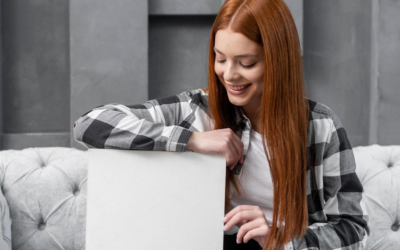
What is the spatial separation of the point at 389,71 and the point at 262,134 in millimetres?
1221

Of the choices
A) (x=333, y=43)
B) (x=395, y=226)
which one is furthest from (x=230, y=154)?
(x=333, y=43)

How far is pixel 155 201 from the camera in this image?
0.88 m

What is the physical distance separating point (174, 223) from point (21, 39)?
58.1 inches

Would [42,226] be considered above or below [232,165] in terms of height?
below

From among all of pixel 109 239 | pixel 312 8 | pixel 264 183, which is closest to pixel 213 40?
pixel 264 183

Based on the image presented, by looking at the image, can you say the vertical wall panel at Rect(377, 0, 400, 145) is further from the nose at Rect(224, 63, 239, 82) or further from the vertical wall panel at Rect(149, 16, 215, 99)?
the nose at Rect(224, 63, 239, 82)

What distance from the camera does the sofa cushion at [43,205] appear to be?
4.84ft

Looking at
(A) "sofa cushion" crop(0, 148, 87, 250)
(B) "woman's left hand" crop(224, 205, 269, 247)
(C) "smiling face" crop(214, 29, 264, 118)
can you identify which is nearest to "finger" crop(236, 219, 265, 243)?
(B) "woman's left hand" crop(224, 205, 269, 247)

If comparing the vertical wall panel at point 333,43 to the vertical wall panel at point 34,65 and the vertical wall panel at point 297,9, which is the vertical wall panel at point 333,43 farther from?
the vertical wall panel at point 34,65

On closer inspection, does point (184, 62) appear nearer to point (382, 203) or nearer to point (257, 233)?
point (382, 203)

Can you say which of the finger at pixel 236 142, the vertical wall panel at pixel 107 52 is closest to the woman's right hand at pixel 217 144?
the finger at pixel 236 142

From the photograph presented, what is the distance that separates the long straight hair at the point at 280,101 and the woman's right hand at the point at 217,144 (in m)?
0.10

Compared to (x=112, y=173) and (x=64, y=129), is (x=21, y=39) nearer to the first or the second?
(x=64, y=129)

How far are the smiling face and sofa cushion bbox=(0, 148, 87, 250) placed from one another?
29.0 inches
